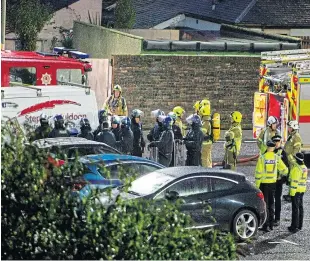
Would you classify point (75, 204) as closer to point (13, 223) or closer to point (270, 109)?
point (13, 223)

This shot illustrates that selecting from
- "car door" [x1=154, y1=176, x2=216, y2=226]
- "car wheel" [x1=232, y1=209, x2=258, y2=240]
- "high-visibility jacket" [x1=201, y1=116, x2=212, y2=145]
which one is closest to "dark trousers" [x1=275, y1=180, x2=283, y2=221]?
"car wheel" [x1=232, y1=209, x2=258, y2=240]

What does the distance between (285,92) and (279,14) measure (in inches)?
668

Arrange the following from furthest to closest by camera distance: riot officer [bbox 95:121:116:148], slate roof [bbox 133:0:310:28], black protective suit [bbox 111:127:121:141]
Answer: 1. slate roof [bbox 133:0:310:28]
2. black protective suit [bbox 111:127:121:141]
3. riot officer [bbox 95:121:116:148]

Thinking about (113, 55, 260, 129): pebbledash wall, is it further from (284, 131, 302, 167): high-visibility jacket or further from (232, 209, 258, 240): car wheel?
(232, 209, 258, 240): car wheel

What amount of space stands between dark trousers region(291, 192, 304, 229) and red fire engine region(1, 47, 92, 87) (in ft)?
21.1

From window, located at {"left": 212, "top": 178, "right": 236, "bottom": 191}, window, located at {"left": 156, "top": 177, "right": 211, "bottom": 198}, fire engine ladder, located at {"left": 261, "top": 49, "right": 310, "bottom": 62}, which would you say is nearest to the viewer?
window, located at {"left": 156, "top": 177, "right": 211, "bottom": 198}

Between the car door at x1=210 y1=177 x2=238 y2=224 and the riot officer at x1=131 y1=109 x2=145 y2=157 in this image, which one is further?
the riot officer at x1=131 y1=109 x2=145 y2=157

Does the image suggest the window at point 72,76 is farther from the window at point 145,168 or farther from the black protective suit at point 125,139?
the window at point 145,168

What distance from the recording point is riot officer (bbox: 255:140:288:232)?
17.3 meters

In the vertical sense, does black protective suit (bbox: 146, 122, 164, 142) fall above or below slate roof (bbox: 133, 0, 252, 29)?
below

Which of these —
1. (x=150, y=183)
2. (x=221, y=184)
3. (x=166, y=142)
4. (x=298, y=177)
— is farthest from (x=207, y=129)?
(x=150, y=183)

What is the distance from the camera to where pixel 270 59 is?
24.7 meters

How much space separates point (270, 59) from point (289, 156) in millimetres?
6689

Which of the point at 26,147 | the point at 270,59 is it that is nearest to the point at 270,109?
the point at 270,59
